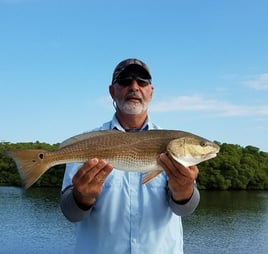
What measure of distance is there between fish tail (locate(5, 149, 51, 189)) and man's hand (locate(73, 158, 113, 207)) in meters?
0.40

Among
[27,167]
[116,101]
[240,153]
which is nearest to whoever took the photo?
[27,167]

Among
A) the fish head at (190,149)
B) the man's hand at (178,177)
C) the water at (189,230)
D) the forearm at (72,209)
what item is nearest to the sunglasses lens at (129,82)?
the fish head at (190,149)

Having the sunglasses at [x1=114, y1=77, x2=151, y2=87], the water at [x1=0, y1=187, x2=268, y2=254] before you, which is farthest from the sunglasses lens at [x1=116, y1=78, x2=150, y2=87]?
the water at [x1=0, y1=187, x2=268, y2=254]

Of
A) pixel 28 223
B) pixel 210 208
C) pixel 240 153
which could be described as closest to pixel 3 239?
pixel 28 223

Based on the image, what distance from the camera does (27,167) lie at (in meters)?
4.35

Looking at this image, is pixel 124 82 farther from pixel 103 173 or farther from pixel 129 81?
pixel 103 173

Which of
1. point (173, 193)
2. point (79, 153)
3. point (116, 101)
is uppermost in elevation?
point (116, 101)

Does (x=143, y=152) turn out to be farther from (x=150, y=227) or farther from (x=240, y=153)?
(x=240, y=153)

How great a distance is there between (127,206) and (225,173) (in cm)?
11077

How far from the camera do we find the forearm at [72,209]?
4.53m

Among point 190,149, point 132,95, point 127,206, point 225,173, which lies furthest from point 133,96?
point 225,173

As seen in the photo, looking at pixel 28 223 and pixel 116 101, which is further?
pixel 28 223

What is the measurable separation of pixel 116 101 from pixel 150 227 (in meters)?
1.54

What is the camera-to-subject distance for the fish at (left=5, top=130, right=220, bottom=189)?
4.39 m
